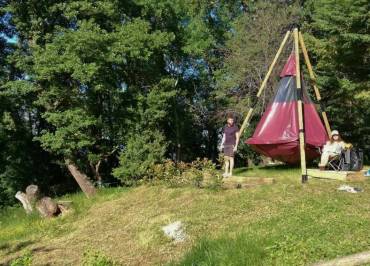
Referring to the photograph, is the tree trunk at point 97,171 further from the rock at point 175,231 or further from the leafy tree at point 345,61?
the rock at point 175,231

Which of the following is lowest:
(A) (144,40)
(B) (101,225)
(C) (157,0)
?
(B) (101,225)

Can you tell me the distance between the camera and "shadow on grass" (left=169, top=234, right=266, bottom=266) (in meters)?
7.12

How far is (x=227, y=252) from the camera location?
24.4 ft

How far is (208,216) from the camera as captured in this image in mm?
10164

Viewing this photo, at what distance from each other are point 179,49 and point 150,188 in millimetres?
16469

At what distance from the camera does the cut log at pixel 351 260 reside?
6239mm

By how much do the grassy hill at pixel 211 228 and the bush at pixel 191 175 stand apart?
280 mm

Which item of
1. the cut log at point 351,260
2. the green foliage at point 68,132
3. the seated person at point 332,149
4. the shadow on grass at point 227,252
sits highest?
the green foliage at point 68,132

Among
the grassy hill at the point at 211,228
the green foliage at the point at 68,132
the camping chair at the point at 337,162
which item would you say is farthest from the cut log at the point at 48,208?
the camping chair at the point at 337,162

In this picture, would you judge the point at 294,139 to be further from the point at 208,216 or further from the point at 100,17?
the point at 100,17

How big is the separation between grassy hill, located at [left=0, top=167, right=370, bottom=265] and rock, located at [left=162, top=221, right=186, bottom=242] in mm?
108

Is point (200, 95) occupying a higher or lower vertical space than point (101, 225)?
higher

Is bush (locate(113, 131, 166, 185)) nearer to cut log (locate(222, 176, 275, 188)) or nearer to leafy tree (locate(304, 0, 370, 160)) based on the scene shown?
leafy tree (locate(304, 0, 370, 160))

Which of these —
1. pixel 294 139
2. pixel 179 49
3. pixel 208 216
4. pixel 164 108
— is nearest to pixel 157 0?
pixel 179 49
